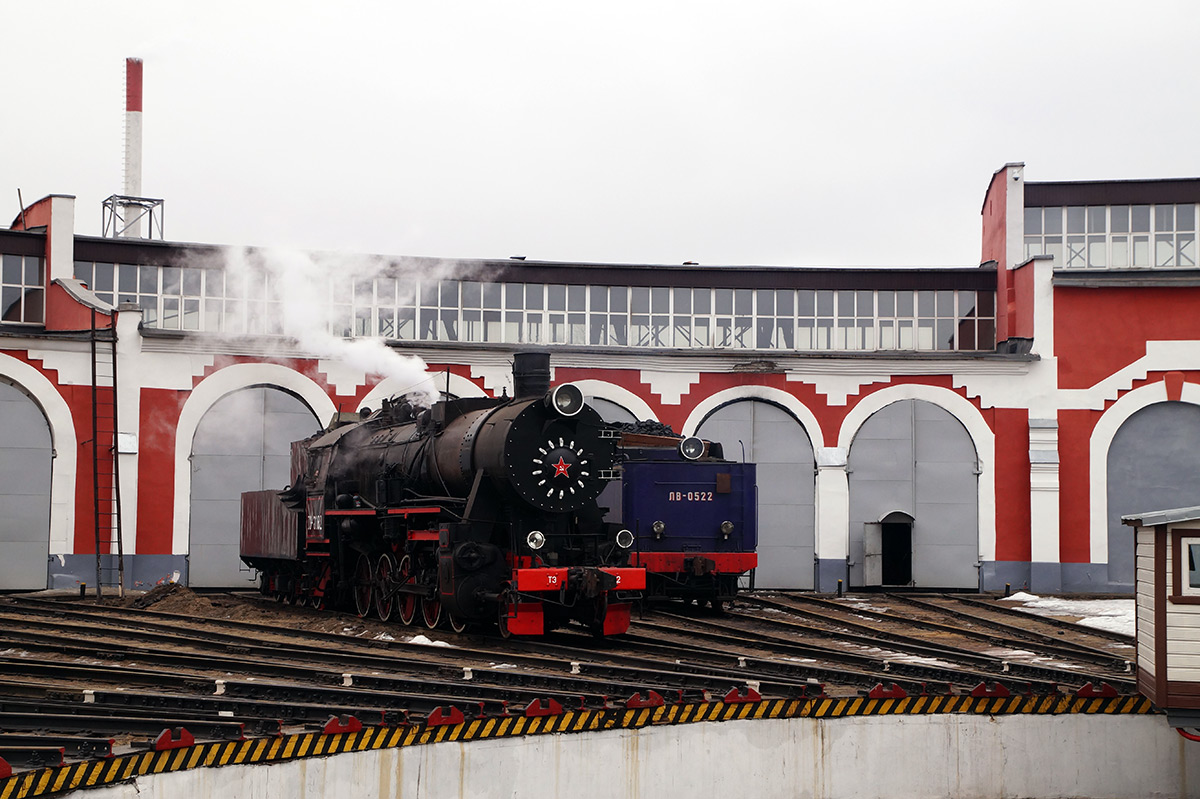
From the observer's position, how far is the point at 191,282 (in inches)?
1065

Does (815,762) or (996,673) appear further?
(996,673)

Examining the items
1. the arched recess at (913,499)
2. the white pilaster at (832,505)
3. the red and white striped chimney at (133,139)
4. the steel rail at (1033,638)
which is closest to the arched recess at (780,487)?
the white pilaster at (832,505)

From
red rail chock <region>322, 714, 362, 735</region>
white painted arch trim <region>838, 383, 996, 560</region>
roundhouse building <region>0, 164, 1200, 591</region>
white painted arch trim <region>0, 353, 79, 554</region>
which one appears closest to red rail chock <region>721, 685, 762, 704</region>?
red rail chock <region>322, 714, 362, 735</region>

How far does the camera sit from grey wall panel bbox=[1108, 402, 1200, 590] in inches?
1007

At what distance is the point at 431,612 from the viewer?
16.9m

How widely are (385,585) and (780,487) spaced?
11299mm

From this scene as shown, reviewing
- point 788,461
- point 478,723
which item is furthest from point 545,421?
point 788,461

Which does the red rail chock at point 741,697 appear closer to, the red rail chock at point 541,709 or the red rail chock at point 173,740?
the red rail chock at point 541,709

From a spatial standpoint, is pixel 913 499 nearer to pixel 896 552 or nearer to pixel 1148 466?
pixel 896 552

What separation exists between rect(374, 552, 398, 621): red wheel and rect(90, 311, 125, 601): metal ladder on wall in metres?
8.50

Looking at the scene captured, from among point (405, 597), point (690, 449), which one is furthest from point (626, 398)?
point (405, 597)

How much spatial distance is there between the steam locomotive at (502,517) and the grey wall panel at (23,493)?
941 centimetres

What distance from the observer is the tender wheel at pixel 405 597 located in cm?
1691

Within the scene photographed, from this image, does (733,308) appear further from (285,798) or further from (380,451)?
(285,798)
